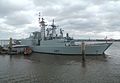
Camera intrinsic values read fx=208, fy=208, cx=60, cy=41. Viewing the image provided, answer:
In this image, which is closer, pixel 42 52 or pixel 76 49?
pixel 76 49

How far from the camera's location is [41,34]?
67.7 meters

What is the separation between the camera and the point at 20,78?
24688 mm

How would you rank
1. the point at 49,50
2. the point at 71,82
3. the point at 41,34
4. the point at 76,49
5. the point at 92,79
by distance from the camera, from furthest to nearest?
the point at 41,34, the point at 49,50, the point at 76,49, the point at 92,79, the point at 71,82

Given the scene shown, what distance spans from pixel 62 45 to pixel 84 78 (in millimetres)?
31638

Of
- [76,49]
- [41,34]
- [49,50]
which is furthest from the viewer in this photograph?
[41,34]

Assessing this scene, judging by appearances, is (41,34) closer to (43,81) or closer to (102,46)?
(102,46)

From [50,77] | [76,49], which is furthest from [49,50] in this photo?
[50,77]

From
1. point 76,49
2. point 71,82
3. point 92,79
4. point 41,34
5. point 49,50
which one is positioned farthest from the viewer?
point 41,34

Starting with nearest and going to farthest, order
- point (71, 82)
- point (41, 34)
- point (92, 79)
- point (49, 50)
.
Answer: point (71, 82) → point (92, 79) → point (49, 50) → point (41, 34)

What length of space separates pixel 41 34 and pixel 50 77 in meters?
42.9

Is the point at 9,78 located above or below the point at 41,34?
below

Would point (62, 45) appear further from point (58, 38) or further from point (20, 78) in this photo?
point (20, 78)

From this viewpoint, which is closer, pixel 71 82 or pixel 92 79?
pixel 71 82

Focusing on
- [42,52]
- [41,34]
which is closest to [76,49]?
[42,52]
